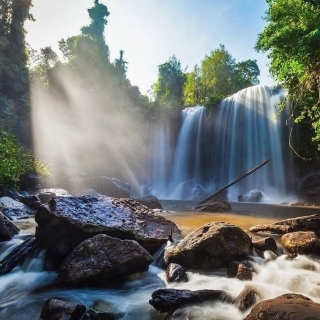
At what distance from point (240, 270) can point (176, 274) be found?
1.12 metres

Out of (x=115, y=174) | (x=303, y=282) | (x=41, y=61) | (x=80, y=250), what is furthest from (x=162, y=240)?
(x=41, y=61)

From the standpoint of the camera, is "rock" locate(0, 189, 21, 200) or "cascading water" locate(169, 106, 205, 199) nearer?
"rock" locate(0, 189, 21, 200)

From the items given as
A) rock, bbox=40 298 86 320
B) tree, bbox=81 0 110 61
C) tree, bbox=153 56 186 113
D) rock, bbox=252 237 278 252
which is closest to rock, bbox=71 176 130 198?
rock, bbox=252 237 278 252

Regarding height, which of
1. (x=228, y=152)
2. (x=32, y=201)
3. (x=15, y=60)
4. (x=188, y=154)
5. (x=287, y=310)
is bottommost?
(x=287, y=310)

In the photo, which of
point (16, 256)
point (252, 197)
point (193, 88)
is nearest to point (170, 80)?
point (193, 88)

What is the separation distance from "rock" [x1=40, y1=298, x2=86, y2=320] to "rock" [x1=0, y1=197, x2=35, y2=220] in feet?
24.4

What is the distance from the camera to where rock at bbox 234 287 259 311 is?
12.1 ft

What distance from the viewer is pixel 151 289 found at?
4.44 m

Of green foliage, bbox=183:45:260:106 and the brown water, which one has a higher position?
green foliage, bbox=183:45:260:106

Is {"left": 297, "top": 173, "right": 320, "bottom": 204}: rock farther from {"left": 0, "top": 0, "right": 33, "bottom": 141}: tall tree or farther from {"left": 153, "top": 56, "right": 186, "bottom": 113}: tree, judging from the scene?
{"left": 153, "top": 56, "right": 186, "bottom": 113}: tree

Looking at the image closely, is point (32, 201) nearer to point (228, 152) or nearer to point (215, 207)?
point (215, 207)

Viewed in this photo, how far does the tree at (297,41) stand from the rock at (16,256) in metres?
9.59

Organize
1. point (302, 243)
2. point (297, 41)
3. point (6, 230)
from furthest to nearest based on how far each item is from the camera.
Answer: point (297, 41) → point (6, 230) → point (302, 243)

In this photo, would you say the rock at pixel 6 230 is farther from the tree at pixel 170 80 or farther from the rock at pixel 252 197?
the tree at pixel 170 80
